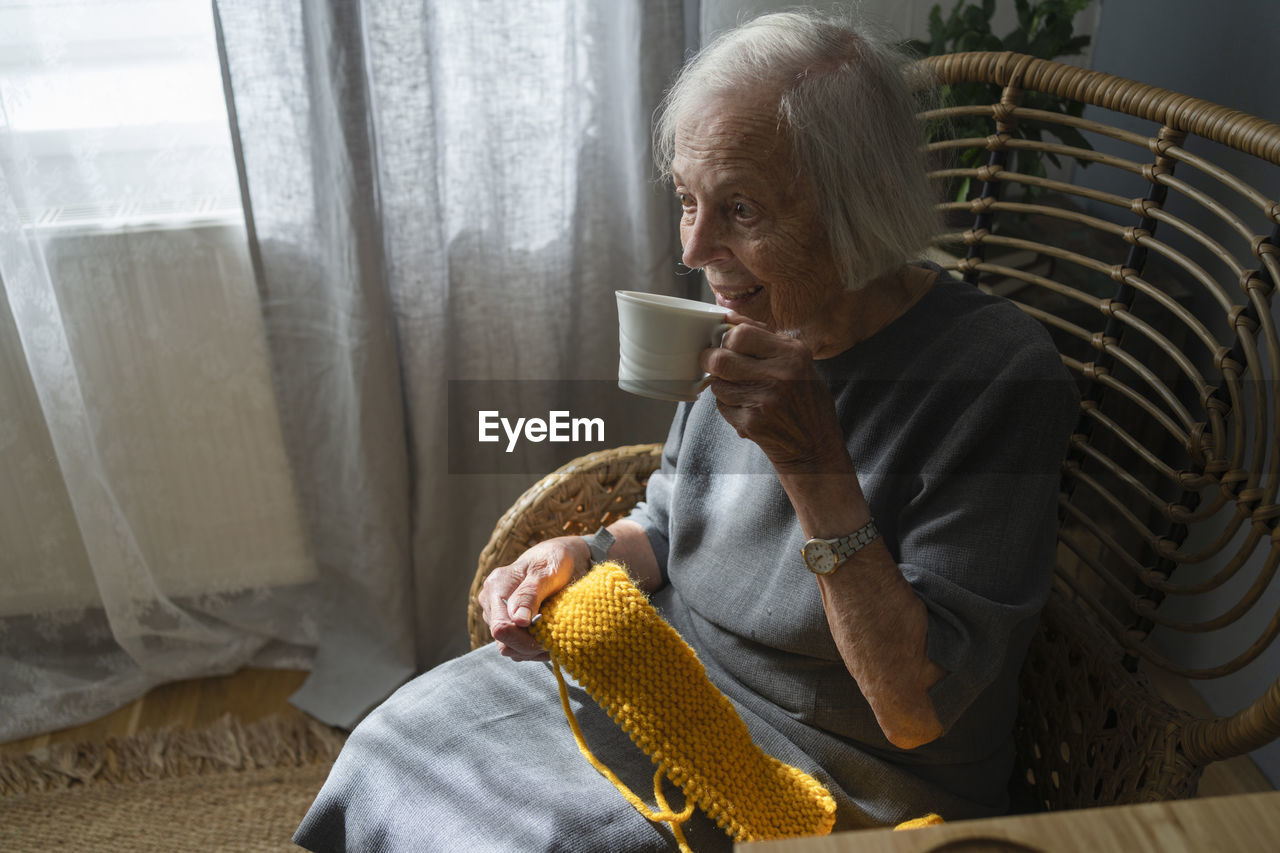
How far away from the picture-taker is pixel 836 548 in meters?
0.92

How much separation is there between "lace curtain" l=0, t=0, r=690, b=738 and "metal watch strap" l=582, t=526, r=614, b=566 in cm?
65

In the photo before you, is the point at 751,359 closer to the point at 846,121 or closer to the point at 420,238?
the point at 846,121

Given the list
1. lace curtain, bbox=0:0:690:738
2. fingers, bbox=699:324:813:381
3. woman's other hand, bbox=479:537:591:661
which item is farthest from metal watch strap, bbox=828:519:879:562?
lace curtain, bbox=0:0:690:738

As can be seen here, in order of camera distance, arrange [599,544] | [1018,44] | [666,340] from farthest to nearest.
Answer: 1. [1018,44]
2. [599,544]
3. [666,340]

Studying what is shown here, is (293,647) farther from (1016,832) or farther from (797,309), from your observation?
(1016,832)

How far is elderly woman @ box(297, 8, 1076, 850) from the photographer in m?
0.93

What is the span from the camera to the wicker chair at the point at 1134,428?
100 centimetres

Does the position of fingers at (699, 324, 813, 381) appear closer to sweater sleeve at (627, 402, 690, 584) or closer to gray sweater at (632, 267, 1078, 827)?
gray sweater at (632, 267, 1078, 827)

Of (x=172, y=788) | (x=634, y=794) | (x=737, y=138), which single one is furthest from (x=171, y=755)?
(x=737, y=138)

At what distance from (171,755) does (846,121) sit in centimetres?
164

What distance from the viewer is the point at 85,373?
1.74 metres

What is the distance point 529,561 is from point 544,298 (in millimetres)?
718

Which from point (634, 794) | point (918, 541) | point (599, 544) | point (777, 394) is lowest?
point (634, 794)

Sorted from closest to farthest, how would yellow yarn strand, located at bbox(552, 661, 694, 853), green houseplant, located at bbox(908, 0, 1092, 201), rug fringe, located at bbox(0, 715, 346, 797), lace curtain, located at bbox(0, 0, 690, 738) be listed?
yellow yarn strand, located at bbox(552, 661, 694, 853)
green houseplant, located at bbox(908, 0, 1092, 201)
lace curtain, located at bbox(0, 0, 690, 738)
rug fringe, located at bbox(0, 715, 346, 797)
